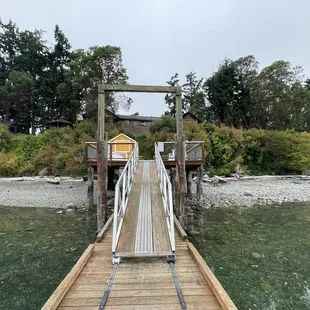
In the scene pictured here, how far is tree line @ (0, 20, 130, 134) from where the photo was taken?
29.7 meters

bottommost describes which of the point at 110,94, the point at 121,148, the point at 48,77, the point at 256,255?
the point at 256,255

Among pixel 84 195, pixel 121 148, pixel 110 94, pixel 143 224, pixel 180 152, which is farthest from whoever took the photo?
pixel 110 94

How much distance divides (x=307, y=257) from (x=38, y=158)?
27240 millimetres

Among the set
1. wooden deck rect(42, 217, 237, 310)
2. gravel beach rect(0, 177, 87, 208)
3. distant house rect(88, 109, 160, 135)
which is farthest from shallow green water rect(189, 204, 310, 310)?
distant house rect(88, 109, 160, 135)

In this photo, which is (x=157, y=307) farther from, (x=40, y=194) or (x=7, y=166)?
(x=7, y=166)

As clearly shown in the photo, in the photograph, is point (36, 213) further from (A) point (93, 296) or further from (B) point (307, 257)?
(B) point (307, 257)

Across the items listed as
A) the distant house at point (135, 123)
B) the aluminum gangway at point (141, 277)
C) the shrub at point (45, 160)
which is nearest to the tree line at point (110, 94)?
the distant house at point (135, 123)

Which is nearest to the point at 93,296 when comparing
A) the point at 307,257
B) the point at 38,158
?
the point at 307,257

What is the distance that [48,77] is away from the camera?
3834cm

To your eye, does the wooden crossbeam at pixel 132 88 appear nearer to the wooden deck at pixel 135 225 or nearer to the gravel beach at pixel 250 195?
the wooden deck at pixel 135 225

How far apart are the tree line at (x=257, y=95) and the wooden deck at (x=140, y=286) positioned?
32462 mm

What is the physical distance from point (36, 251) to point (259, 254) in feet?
24.5

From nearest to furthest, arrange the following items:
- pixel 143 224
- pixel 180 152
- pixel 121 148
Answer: pixel 143 224
pixel 180 152
pixel 121 148

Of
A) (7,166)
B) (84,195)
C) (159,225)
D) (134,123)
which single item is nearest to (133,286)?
(159,225)
